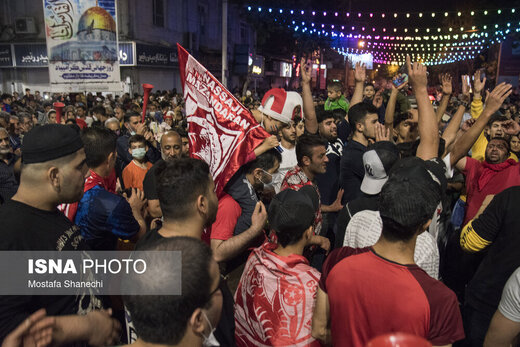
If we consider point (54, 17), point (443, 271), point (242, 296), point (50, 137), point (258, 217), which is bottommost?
point (443, 271)

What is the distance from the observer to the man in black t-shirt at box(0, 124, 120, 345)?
6.39 ft

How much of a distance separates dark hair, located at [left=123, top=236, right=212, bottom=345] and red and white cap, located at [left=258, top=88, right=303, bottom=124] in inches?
118

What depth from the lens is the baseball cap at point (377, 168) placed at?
3014 millimetres

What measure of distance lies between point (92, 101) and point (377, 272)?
1826 cm

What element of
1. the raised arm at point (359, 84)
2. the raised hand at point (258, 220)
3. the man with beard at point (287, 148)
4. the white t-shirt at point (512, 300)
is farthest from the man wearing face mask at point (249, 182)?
the raised arm at point (359, 84)

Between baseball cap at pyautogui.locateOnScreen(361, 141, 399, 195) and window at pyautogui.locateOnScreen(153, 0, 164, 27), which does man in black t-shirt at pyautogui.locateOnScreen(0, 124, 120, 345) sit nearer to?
baseball cap at pyautogui.locateOnScreen(361, 141, 399, 195)

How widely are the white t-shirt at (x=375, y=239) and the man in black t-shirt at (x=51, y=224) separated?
1.57m

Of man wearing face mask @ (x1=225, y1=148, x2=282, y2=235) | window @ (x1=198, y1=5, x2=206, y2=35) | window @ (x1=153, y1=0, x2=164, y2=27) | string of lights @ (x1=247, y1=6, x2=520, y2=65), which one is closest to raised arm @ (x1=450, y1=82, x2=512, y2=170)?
man wearing face mask @ (x1=225, y1=148, x2=282, y2=235)

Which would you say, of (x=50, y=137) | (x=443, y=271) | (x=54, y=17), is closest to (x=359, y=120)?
(x=443, y=271)

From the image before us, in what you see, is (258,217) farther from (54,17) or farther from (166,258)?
(54,17)

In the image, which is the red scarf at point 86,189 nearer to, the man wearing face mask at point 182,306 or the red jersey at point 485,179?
the man wearing face mask at point 182,306

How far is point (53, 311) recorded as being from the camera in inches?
84.4

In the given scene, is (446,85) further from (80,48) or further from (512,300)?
(80,48)

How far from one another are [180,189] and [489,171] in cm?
362
